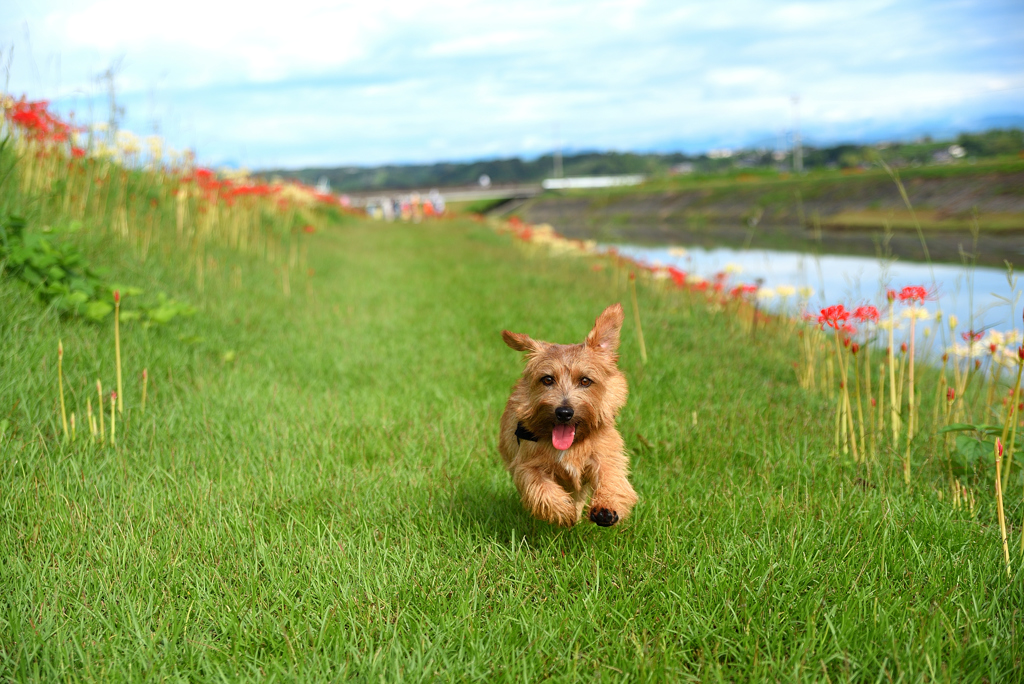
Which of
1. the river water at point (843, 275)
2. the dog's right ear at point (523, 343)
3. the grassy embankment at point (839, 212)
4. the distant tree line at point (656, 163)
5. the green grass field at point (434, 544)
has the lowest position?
the green grass field at point (434, 544)

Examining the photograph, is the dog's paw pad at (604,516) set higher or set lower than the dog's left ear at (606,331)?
lower

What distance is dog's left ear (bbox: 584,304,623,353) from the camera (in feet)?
10.6

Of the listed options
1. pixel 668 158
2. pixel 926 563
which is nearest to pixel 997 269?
pixel 926 563

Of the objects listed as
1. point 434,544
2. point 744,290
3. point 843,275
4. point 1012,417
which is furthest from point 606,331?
point 843,275

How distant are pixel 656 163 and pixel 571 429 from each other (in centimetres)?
10724

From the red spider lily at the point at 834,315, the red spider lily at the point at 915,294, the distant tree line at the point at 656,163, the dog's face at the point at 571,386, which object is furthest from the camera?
the distant tree line at the point at 656,163

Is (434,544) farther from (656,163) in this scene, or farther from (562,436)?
(656,163)

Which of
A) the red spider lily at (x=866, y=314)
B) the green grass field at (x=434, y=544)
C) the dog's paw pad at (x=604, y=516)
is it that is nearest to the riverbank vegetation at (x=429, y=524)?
the green grass field at (x=434, y=544)

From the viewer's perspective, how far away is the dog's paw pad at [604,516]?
3.09 meters

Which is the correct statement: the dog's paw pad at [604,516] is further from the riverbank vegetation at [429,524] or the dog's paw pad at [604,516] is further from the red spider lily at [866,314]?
the red spider lily at [866,314]

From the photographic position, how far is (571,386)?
121 inches

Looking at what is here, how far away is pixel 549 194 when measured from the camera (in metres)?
72.3

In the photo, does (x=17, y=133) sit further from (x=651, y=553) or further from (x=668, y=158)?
(x=668, y=158)

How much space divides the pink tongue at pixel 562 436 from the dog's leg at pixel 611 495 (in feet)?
0.92
